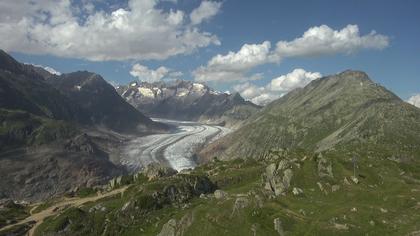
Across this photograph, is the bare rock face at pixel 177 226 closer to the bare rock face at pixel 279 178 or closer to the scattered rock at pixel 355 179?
the bare rock face at pixel 279 178

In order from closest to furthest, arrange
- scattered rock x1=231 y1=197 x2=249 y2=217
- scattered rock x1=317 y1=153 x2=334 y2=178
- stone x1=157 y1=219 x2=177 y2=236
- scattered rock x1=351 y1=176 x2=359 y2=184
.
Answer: scattered rock x1=231 y1=197 x2=249 y2=217
stone x1=157 y1=219 x2=177 y2=236
scattered rock x1=351 y1=176 x2=359 y2=184
scattered rock x1=317 y1=153 x2=334 y2=178

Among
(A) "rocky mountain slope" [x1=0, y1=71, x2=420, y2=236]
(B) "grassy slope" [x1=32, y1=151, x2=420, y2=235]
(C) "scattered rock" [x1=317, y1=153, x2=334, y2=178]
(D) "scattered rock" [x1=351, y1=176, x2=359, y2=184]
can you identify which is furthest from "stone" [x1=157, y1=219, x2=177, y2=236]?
(D) "scattered rock" [x1=351, y1=176, x2=359, y2=184]

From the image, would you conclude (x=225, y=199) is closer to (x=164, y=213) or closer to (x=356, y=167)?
(x=164, y=213)

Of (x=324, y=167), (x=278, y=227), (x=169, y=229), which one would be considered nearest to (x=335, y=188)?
(x=324, y=167)

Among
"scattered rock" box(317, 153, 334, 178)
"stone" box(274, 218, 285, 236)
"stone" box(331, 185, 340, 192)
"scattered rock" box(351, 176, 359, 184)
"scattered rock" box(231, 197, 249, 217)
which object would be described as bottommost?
"stone" box(274, 218, 285, 236)

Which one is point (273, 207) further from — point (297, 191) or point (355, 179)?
point (355, 179)

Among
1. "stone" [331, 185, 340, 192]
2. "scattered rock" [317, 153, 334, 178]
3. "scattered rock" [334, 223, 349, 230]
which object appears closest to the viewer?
"scattered rock" [334, 223, 349, 230]

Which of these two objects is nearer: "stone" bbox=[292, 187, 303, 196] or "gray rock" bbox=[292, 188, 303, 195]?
"stone" bbox=[292, 187, 303, 196]

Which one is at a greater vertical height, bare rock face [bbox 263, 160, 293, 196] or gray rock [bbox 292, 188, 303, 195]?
bare rock face [bbox 263, 160, 293, 196]

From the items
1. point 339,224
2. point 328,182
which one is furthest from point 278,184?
point 339,224

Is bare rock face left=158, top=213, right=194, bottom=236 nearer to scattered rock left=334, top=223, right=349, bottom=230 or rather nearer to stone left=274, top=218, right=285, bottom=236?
stone left=274, top=218, right=285, bottom=236

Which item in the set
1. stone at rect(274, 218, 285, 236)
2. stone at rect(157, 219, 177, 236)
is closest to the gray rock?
stone at rect(274, 218, 285, 236)
